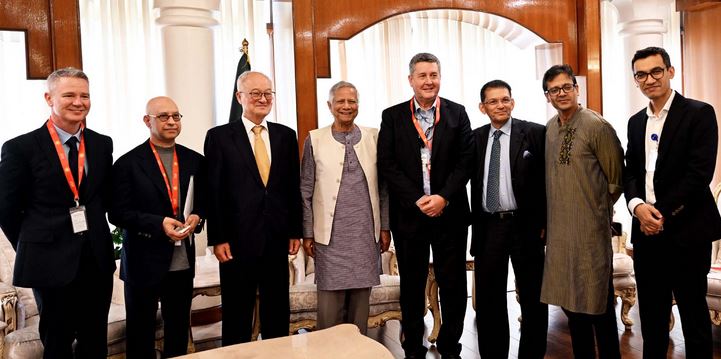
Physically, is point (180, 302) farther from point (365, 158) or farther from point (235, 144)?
point (365, 158)

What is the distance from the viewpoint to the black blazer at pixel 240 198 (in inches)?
122

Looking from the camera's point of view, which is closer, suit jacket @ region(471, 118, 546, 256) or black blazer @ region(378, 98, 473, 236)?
suit jacket @ region(471, 118, 546, 256)

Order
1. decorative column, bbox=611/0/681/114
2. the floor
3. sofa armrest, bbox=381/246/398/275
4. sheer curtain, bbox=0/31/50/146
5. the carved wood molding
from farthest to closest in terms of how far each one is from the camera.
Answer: the carved wood molding, decorative column, bbox=611/0/681/114, sheer curtain, bbox=0/31/50/146, sofa armrest, bbox=381/246/398/275, the floor

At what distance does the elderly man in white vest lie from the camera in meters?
3.33

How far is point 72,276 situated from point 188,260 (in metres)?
0.52

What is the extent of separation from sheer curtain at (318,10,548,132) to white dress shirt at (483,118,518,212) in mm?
2636

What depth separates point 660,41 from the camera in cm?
576

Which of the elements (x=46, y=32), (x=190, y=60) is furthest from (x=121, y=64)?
(x=46, y=32)

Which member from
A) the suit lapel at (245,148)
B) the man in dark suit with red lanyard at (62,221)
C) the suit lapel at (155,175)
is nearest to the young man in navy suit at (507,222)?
the suit lapel at (245,148)

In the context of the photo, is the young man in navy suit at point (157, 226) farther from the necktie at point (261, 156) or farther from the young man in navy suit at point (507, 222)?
the young man in navy suit at point (507, 222)

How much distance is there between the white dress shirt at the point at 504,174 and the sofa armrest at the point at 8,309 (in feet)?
8.04

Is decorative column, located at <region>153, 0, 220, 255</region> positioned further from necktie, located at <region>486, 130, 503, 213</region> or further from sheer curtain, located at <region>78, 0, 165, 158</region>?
necktie, located at <region>486, 130, 503, 213</region>

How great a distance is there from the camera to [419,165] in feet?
11.0

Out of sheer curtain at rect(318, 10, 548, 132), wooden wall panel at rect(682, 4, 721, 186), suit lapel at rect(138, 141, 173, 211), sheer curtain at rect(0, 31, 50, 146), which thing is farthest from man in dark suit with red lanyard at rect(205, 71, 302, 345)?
wooden wall panel at rect(682, 4, 721, 186)
